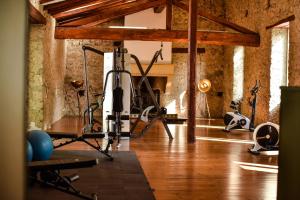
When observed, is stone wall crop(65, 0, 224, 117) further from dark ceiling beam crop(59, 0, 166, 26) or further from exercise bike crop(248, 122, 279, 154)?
exercise bike crop(248, 122, 279, 154)

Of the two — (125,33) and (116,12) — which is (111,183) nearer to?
(125,33)

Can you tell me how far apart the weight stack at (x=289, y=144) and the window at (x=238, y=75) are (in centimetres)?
987

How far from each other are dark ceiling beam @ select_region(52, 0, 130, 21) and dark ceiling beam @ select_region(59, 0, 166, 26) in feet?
0.88

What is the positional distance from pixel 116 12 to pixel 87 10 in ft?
6.28

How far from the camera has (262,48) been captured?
9.84 meters

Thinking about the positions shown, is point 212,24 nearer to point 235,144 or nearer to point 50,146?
Result: point 235,144

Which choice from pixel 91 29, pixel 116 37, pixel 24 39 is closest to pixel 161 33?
pixel 116 37

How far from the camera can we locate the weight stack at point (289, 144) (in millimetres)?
1915

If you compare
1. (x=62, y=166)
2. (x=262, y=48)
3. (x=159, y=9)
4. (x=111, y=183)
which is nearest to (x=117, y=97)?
(x=111, y=183)

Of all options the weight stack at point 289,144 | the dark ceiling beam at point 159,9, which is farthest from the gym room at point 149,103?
the dark ceiling beam at point 159,9

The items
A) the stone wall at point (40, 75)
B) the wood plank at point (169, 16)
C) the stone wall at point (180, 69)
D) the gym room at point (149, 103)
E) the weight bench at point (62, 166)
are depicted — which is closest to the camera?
the gym room at point (149, 103)

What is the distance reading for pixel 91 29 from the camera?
9742mm

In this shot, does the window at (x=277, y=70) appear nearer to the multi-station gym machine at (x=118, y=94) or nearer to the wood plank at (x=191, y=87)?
the wood plank at (x=191, y=87)

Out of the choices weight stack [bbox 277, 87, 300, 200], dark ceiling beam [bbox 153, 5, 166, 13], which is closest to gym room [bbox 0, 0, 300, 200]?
weight stack [bbox 277, 87, 300, 200]
